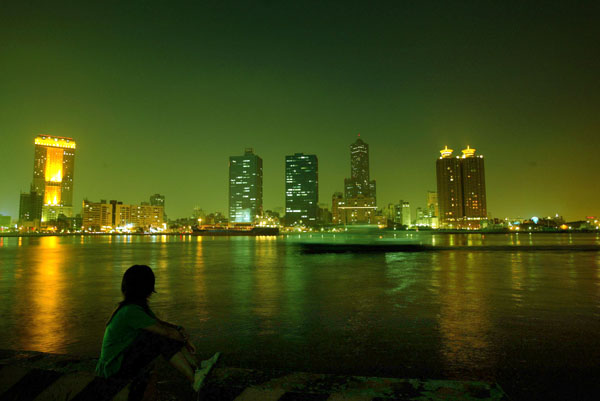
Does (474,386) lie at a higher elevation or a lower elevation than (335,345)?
higher

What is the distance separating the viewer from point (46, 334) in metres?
7.23

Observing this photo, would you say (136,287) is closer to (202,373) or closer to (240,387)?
(202,373)

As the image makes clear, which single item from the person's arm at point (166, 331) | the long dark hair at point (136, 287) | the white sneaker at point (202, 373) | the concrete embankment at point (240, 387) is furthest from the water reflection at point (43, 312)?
the person's arm at point (166, 331)

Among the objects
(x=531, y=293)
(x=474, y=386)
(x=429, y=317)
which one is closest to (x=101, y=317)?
(x=429, y=317)

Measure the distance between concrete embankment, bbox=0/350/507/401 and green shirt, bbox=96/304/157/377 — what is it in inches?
10.3

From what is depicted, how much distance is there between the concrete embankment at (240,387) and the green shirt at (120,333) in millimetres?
262

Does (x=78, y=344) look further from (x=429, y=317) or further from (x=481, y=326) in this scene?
(x=481, y=326)

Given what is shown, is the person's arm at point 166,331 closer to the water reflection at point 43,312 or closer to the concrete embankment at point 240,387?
the concrete embankment at point 240,387

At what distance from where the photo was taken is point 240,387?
356 centimetres

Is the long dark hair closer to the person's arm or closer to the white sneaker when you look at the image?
the person's arm

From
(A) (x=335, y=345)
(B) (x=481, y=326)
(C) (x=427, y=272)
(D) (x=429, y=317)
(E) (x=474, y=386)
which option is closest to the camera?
(E) (x=474, y=386)

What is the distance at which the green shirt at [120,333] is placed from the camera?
3.06 metres

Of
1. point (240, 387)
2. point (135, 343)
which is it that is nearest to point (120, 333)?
point (135, 343)

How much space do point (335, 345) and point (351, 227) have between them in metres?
51.4
